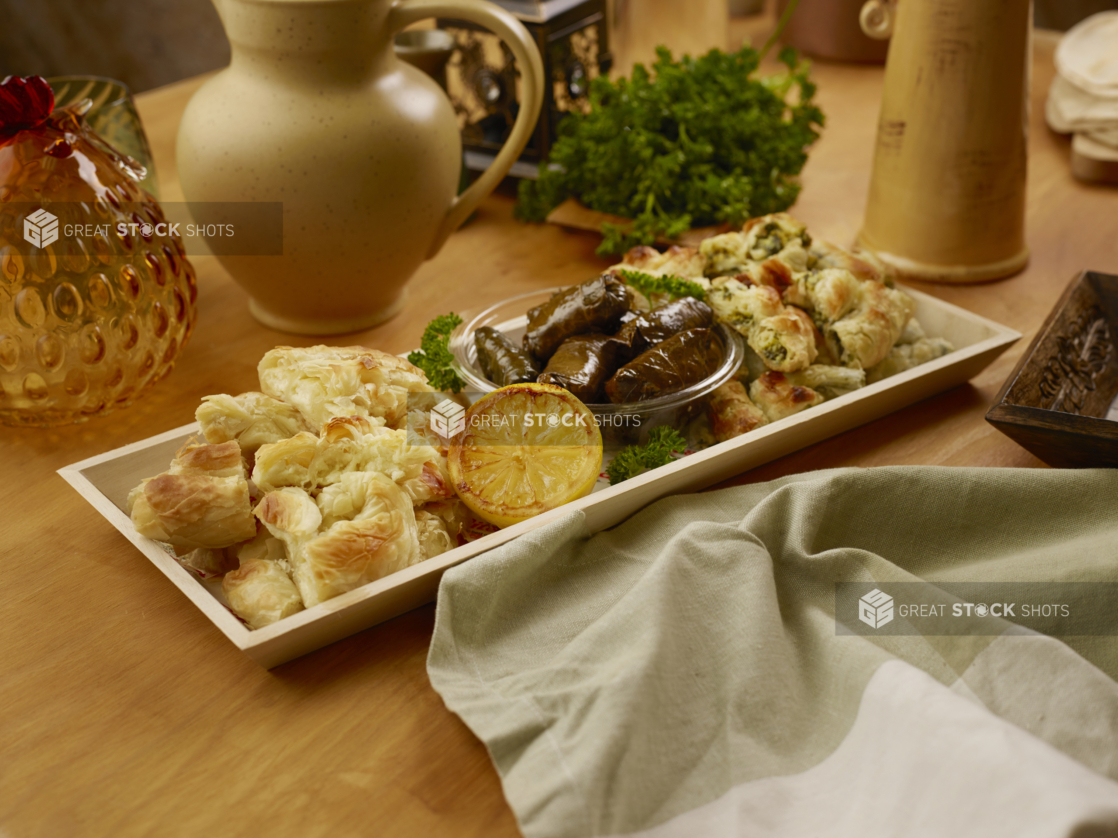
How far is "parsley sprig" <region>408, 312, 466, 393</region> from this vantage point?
1.31 meters

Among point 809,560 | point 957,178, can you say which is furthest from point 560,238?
point 809,560

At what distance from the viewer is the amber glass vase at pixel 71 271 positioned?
1251mm

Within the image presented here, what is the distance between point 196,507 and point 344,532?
0.17 m

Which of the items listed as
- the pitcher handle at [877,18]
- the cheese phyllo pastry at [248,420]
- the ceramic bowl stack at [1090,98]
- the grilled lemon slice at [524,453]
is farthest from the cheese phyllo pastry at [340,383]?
the ceramic bowl stack at [1090,98]

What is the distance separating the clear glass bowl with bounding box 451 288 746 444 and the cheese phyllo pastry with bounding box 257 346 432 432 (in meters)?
0.10

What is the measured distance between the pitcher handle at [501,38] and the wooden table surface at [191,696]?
1.55ft

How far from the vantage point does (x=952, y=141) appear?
5.33ft

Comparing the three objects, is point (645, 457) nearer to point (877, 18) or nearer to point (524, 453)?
point (524, 453)

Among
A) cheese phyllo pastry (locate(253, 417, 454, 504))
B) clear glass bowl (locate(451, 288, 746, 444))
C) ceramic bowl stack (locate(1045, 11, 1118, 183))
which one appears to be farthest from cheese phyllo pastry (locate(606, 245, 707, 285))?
ceramic bowl stack (locate(1045, 11, 1118, 183))

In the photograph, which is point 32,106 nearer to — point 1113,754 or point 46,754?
point 46,754

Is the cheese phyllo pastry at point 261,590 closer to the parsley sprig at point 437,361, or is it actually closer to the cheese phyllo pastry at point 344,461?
the cheese phyllo pastry at point 344,461

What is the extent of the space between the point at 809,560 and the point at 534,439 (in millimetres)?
347

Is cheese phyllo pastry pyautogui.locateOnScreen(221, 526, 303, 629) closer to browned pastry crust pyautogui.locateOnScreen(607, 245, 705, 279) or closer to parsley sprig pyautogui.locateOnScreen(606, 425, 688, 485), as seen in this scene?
parsley sprig pyautogui.locateOnScreen(606, 425, 688, 485)

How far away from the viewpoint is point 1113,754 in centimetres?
81
